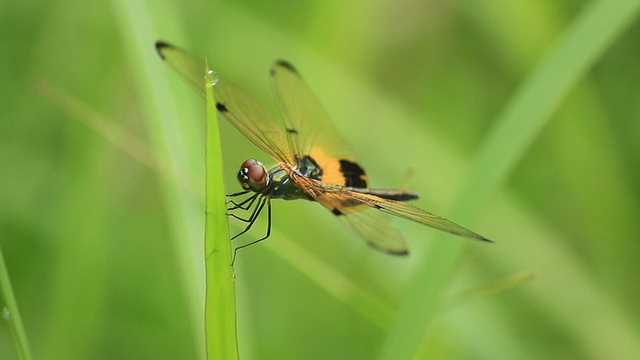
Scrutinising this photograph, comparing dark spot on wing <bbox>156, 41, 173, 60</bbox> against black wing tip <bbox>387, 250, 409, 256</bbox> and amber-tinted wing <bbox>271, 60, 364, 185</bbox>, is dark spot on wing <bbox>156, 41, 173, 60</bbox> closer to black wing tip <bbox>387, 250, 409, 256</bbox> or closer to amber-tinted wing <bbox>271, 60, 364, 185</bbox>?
amber-tinted wing <bbox>271, 60, 364, 185</bbox>

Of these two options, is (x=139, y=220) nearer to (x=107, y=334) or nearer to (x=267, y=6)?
(x=107, y=334)

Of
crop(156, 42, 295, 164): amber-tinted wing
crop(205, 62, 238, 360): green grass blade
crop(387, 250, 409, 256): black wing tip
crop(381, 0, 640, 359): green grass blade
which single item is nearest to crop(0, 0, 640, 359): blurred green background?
crop(156, 42, 295, 164): amber-tinted wing

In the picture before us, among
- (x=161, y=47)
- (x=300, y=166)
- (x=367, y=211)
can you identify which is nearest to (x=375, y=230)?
(x=367, y=211)

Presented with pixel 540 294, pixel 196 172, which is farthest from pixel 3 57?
pixel 540 294

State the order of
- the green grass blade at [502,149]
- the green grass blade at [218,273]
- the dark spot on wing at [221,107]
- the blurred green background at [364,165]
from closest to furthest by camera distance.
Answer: the green grass blade at [218,273]
the green grass blade at [502,149]
the dark spot on wing at [221,107]
the blurred green background at [364,165]

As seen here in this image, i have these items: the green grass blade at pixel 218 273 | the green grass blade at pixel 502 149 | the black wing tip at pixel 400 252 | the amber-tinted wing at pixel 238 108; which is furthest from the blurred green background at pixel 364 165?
the green grass blade at pixel 218 273

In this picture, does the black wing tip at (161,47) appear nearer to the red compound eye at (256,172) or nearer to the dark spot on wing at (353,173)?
the red compound eye at (256,172)

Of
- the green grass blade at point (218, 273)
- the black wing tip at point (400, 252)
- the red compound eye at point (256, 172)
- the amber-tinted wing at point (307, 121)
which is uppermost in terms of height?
the amber-tinted wing at point (307, 121)
